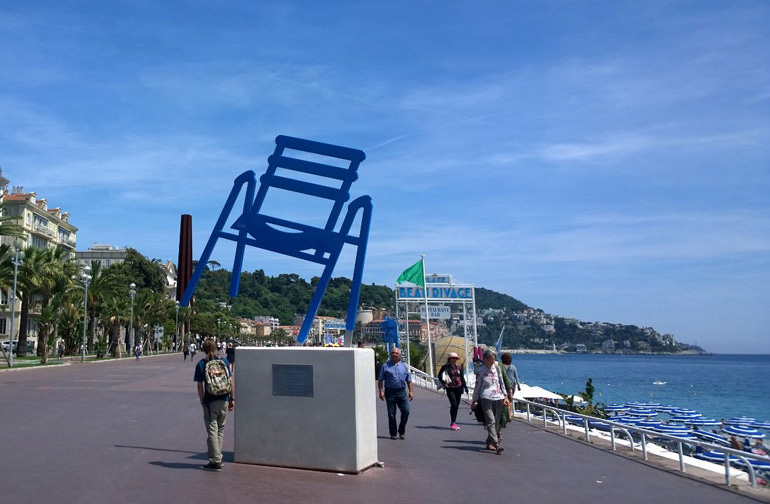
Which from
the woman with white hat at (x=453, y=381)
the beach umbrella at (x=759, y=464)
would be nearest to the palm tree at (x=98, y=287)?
the woman with white hat at (x=453, y=381)

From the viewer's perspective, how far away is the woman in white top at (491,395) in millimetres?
10375

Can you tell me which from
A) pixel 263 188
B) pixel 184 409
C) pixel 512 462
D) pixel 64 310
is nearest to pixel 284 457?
pixel 512 462

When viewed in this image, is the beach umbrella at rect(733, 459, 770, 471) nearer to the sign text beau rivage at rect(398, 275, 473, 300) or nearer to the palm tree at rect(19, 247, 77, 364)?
the sign text beau rivage at rect(398, 275, 473, 300)

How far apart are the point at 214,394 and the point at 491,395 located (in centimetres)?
422

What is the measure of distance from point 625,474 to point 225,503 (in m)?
5.32

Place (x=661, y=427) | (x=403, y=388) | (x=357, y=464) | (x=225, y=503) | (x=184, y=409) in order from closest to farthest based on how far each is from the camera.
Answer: (x=225, y=503), (x=357, y=464), (x=403, y=388), (x=184, y=409), (x=661, y=427)

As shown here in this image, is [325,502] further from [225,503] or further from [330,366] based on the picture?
[330,366]

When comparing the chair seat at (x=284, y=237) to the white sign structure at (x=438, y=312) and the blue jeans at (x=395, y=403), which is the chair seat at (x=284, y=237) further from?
the white sign structure at (x=438, y=312)

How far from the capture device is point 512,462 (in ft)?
31.7

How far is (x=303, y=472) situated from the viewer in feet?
26.9

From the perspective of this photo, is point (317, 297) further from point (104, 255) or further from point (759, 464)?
point (104, 255)

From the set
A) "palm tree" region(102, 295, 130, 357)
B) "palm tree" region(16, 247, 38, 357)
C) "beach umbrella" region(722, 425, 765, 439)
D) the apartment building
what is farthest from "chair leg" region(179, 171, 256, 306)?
the apartment building

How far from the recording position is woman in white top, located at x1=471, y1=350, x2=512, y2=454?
10375mm

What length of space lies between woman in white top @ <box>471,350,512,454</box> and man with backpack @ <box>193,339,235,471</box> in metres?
3.87
